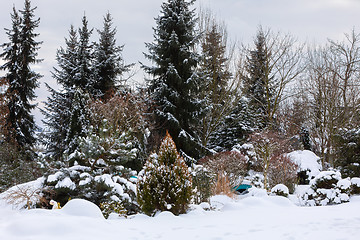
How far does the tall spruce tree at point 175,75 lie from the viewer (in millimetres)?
13844

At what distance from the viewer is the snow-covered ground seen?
10.4ft

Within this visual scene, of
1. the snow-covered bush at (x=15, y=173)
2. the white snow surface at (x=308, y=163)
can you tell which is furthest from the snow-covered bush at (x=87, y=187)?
the white snow surface at (x=308, y=163)

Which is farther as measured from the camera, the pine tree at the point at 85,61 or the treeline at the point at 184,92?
the pine tree at the point at 85,61

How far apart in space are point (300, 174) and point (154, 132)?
7.07 m

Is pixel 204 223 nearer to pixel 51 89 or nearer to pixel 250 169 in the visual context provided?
pixel 250 169

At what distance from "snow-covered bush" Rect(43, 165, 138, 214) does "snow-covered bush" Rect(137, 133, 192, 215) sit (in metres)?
0.76

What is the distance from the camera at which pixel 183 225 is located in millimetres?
4320

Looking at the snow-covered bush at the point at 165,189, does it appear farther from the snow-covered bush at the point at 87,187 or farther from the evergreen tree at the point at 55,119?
the evergreen tree at the point at 55,119

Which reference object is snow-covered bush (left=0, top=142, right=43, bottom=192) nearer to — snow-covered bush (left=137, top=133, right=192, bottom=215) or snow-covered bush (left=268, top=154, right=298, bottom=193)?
snow-covered bush (left=137, top=133, right=192, bottom=215)

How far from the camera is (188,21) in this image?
50.4 ft

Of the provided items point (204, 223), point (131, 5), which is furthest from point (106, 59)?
point (204, 223)

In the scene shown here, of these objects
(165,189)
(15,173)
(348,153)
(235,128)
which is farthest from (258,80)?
(165,189)

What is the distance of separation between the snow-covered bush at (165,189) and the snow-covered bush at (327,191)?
3.89m

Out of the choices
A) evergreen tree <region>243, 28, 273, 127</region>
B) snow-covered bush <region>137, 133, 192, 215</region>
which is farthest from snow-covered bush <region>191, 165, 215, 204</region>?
evergreen tree <region>243, 28, 273, 127</region>
